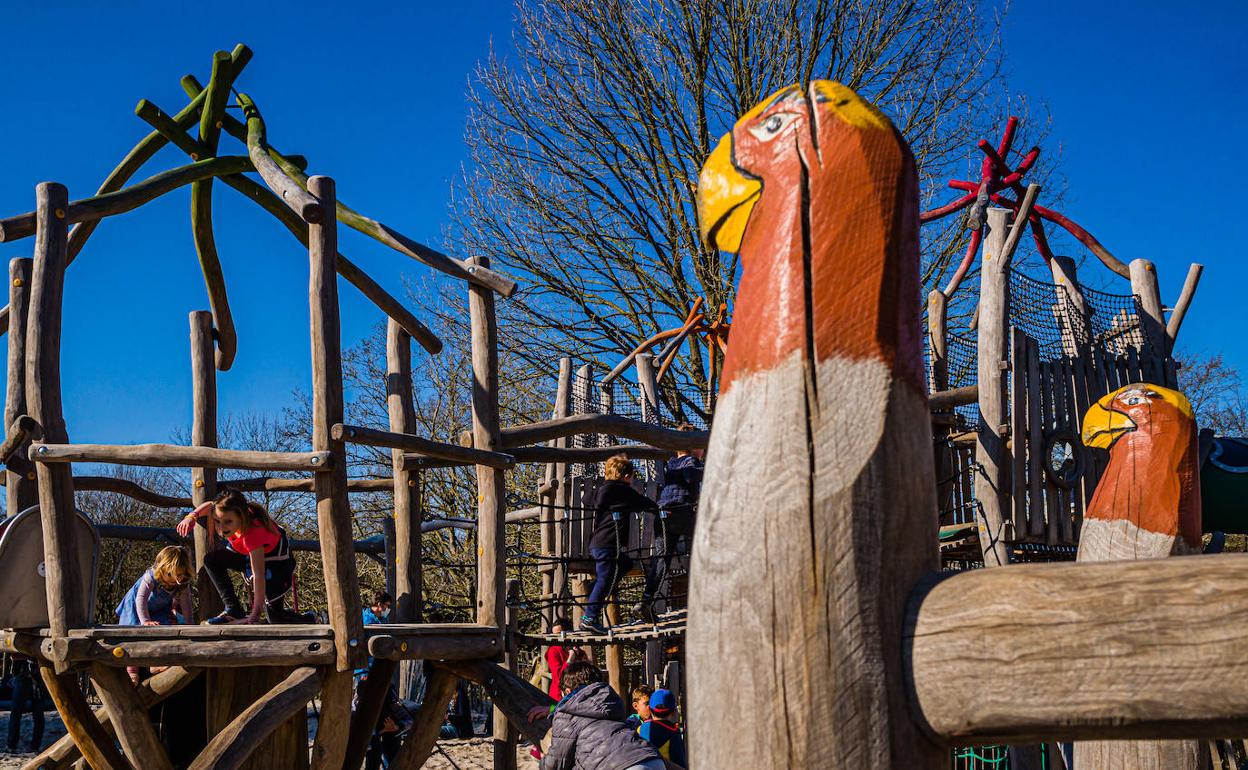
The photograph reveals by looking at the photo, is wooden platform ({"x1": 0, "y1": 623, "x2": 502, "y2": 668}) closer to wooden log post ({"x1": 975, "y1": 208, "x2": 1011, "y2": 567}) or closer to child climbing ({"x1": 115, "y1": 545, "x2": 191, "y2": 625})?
child climbing ({"x1": 115, "y1": 545, "x2": 191, "y2": 625})

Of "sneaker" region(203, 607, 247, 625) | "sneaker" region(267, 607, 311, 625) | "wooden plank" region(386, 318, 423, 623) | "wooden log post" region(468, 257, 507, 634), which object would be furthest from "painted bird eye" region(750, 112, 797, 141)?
"sneaker" region(203, 607, 247, 625)

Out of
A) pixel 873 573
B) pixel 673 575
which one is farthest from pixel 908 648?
pixel 673 575

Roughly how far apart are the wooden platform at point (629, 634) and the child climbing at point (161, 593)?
263cm

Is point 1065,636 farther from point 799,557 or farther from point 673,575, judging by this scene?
point 673,575

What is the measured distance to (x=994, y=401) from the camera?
6.00m

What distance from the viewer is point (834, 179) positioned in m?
1.43

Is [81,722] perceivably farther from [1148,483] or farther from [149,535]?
[1148,483]

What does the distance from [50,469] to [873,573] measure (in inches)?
186

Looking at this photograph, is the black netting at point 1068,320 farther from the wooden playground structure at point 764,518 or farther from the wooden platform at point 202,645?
the wooden platform at point 202,645

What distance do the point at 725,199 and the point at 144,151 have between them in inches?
222

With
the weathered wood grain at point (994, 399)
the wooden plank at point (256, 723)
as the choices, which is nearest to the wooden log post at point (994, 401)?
the weathered wood grain at point (994, 399)

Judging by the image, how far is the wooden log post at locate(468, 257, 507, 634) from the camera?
19.1ft

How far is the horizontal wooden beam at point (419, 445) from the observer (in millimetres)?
4906

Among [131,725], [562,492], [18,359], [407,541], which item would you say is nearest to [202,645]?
[131,725]
